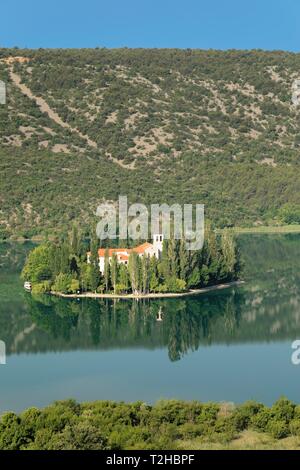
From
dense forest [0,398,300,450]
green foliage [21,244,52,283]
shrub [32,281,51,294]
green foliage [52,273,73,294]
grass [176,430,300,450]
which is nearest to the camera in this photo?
dense forest [0,398,300,450]

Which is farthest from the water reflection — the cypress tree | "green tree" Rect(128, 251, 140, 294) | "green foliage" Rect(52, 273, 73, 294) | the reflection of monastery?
the reflection of monastery

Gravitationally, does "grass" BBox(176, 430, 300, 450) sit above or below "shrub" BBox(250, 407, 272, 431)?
below

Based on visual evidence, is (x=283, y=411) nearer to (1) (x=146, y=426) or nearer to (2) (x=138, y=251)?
(1) (x=146, y=426)

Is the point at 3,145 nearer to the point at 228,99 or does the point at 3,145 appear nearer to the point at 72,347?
the point at 228,99

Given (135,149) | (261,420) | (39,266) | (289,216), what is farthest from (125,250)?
(135,149)

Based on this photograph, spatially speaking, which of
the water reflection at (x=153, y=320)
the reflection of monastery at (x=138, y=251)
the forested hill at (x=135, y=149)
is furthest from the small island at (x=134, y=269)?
the forested hill at (x=135, y=149)

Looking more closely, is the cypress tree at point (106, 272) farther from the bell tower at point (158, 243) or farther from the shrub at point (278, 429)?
the shrub at point (278, 429)

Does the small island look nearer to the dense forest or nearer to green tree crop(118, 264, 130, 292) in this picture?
green tree crop(118, 264, 130, 292)
